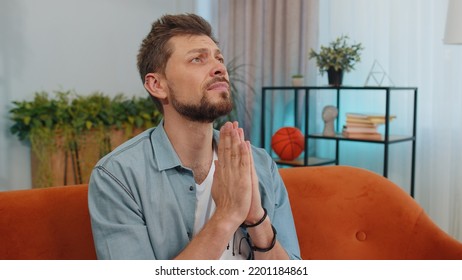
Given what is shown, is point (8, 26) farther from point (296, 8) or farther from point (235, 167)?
point (235, 167)

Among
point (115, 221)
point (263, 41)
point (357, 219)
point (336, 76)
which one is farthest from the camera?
point (263, 41)

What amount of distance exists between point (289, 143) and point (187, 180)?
7.08 feet

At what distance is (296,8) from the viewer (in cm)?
374

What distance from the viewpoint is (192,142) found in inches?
55.6

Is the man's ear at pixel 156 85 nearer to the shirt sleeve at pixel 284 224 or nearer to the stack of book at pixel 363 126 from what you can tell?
the shirt sleeve at pixel 284 224

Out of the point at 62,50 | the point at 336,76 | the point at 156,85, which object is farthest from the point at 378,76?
the point at 156,85

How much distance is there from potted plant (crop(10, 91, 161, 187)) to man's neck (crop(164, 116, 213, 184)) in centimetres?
203

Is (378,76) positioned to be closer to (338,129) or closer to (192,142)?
(338,129)

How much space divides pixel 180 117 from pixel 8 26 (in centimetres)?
245

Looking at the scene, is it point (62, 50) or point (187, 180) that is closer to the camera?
point (187, 180)

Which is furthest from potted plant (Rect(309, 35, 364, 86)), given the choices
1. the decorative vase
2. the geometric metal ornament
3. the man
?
the man

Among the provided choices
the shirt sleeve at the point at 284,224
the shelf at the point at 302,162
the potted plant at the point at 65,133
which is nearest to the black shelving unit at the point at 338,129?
the shelf at the point at 302,162

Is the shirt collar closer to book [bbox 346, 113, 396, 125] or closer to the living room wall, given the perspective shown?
book [bbox 346, 113, 396, 125]

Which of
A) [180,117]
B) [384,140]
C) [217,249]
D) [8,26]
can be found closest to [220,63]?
[180,117]
